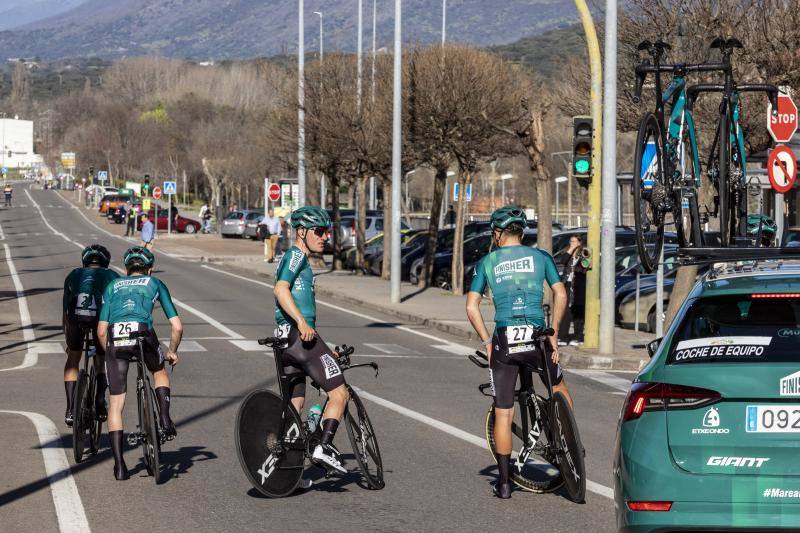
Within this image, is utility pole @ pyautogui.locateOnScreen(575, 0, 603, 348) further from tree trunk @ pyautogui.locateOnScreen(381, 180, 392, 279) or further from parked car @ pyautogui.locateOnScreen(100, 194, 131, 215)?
parked car @ pyautogui.locateOnScreen(100, 194, 131, 215)

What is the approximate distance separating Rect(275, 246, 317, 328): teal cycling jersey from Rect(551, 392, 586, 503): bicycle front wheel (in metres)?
1.69

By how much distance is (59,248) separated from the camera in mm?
57938

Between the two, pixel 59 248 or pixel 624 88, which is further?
pixel 59 248

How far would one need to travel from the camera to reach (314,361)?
8.81 m

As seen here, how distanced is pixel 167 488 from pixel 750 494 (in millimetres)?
4721

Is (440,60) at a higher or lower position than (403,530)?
higher

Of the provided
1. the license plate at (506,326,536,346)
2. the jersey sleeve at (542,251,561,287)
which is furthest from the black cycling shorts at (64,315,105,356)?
the jersey sleeve at (542,251,561,287)

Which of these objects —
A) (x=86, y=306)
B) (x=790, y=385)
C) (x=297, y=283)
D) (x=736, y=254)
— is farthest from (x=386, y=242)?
(x=790, y=385)

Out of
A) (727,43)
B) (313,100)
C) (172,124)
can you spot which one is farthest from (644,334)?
(172,124)

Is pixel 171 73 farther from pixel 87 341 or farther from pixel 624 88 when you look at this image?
pixel 87 341

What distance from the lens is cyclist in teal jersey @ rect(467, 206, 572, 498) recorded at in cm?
880

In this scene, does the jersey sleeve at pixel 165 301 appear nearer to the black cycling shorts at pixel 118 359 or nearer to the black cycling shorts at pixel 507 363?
the black cycling shorts at pixel 118 359

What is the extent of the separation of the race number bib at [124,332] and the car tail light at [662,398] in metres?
4.38

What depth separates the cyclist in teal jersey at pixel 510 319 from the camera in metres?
8.80
